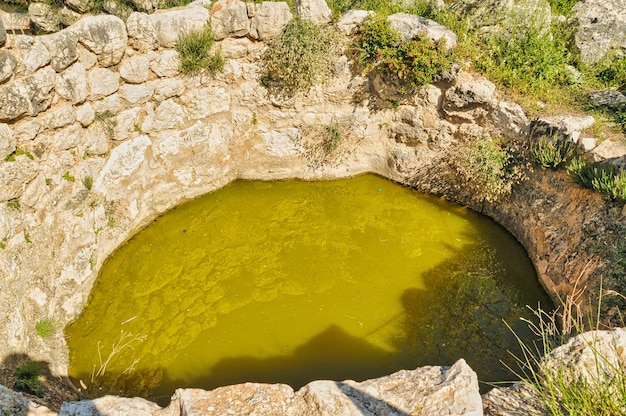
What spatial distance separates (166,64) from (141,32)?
1.68 feet

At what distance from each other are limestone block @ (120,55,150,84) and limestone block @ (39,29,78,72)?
0.68 metres

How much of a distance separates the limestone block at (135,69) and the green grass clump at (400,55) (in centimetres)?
293

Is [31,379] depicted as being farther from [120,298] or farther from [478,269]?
[478,269]

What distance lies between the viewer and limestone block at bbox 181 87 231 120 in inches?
260

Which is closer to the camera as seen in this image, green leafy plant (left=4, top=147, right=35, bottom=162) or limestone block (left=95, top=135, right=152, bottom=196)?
green leafy plant (left=4, top=147, right=35, bottom=162)

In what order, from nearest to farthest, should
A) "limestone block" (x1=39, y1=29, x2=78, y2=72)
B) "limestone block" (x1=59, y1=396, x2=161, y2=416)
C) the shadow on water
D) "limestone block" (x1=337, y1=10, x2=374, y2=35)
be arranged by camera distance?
"limestone block" (x1=59, y1=396, x2=161, y2=416)
the shadow on water
"limestone block" (x1=39, y1=29, x2=78, y2=72)
"limestone block" (x1=337, y1=10, x2=374, y2=35)

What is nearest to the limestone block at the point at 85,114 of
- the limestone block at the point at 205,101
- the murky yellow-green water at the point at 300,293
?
the limestone block at the point at 205,101

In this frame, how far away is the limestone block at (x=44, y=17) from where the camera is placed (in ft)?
18.1

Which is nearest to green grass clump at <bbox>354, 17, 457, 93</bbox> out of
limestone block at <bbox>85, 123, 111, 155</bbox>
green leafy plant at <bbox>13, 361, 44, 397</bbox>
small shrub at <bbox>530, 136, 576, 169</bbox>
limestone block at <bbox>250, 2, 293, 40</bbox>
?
limestone block at <bbox>250, 2, 293, 40</bbox>

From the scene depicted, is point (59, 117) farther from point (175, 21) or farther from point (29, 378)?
point (29, 378)

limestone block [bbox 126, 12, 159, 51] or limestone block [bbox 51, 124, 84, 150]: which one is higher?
limestone block [bbox 126, 12, 159, 51]

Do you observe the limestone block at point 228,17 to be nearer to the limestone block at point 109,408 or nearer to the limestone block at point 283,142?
the limestone block at point 283,142

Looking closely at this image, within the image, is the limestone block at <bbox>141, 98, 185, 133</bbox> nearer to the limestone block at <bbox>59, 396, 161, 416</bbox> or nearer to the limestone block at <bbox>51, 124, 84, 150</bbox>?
the limestone block at <bbox>51, 124, 84, 150</bbox>

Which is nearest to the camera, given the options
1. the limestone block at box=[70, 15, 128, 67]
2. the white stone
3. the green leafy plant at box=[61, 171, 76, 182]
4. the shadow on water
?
the shadow on water
